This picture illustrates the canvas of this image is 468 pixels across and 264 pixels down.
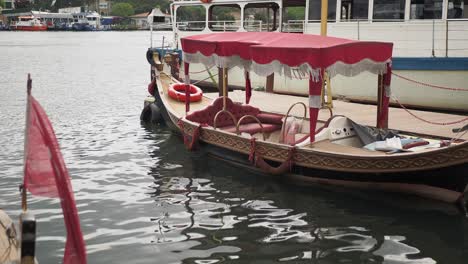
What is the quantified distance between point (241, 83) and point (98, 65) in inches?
989

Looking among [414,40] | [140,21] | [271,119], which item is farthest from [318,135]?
[140,21]

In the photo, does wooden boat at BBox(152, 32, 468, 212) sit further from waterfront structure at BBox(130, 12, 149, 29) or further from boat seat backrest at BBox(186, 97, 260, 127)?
waterfront structure at BBox(130, 12, 149, 29)

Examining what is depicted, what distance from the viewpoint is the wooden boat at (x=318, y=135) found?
8.93 metres

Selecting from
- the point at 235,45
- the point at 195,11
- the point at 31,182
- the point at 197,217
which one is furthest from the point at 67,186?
the point at 195,11

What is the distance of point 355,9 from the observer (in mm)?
18109

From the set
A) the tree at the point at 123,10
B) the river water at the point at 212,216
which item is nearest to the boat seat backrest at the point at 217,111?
the river water at the point at 212,216

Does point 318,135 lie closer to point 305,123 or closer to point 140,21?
point 305,123

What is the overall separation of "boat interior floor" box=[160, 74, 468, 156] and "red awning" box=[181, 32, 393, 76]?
101 cm

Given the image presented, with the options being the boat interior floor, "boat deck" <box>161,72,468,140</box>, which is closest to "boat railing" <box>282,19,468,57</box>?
"boat deck" <box>161,72,468,140</box>

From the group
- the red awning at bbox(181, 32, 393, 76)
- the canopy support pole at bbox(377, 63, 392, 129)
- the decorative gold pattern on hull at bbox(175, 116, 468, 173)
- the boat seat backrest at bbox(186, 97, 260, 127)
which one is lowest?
the decorative gold pattern on hull at bbox(175, 116, 468, 173)

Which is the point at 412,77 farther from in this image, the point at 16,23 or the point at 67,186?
the point at 16,23

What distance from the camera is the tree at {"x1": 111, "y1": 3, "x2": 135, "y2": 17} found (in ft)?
533

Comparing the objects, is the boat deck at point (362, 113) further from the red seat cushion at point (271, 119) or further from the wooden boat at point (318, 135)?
the red seat cushion at point (271, 119)

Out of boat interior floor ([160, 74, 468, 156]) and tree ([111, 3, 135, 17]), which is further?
tree ([111, 3, 135, 17])
